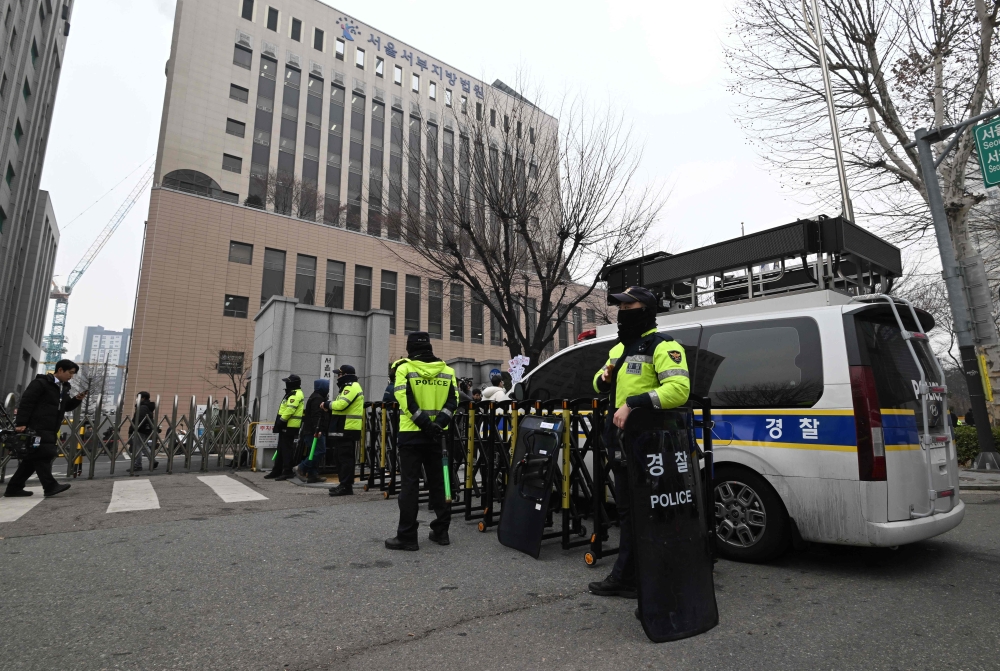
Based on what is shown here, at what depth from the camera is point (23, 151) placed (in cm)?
3475

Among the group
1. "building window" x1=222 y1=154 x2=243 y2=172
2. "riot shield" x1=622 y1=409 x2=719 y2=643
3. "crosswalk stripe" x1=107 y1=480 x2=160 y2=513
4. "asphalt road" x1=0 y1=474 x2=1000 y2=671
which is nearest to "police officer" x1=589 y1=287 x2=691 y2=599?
"asphalt road" x1=0 y1=474 x2=1000 y2=671

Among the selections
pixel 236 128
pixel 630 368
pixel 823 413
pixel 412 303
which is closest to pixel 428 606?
pixel 630 368

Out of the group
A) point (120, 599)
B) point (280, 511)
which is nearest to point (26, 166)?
point (280, 511)

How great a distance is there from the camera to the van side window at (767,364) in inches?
162

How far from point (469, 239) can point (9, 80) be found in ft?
101

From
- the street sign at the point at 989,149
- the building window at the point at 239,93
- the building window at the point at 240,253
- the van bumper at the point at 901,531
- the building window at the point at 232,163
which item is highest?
the building window at the point at 239,93

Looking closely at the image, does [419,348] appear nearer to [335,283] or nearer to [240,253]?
[240,253]

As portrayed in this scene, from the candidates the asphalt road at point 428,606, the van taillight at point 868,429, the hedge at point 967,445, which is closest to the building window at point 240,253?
the asphalt road at point 428,606

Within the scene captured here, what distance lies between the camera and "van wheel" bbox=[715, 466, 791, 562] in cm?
411

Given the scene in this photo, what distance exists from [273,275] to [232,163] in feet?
27.1

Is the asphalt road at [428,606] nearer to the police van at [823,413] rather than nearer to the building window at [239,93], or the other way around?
the police van at [823,413]

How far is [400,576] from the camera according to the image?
383 centimetres

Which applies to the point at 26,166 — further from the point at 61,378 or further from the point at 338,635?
the point at 338,635

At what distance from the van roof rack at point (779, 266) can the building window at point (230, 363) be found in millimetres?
28507
